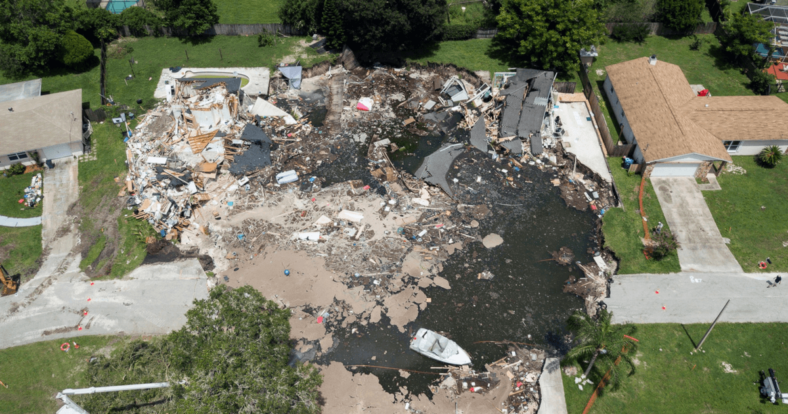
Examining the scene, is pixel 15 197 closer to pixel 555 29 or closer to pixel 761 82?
pixel 555 29

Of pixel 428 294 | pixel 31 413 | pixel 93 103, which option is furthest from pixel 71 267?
pixel 428 294

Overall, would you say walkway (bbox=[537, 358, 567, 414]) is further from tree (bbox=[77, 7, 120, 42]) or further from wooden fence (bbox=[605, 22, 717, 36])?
tree (bbox=[77, 7, 120, 42])

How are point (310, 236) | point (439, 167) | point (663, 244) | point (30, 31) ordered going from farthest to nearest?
point (30, 31) → point (439, 167) → point (310, 236) → point (663, 244)

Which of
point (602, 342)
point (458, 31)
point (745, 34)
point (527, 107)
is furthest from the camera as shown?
point (458, 31)

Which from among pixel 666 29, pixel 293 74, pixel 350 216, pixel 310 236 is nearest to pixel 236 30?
pixel 293 74

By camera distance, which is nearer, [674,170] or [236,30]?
[674,170]

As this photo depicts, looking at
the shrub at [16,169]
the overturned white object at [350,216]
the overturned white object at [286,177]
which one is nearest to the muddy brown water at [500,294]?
the overturned white object at [350,216]

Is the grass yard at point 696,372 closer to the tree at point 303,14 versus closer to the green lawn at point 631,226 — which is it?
the green lawn at point 631,226
